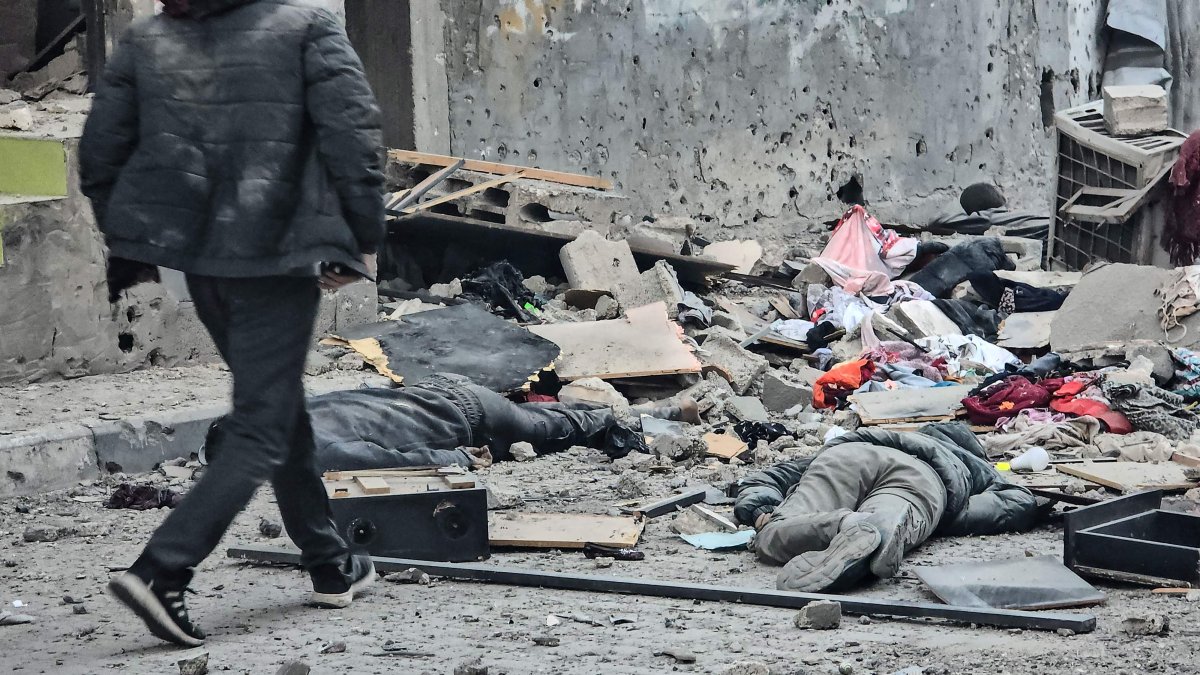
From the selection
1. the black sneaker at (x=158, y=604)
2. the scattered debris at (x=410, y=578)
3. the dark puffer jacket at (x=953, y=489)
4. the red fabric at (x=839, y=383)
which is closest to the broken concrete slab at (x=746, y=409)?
the red fabric at (x=839, y=383)

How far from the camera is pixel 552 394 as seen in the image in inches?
295

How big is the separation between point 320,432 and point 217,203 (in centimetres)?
229

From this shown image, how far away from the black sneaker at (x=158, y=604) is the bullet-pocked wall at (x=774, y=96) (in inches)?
292

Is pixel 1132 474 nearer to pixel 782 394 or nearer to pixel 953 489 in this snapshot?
pixel 953 489

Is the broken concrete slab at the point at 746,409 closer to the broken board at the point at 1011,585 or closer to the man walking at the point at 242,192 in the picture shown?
the broken board at the point at 1011,585

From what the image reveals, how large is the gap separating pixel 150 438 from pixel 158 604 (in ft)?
8.93

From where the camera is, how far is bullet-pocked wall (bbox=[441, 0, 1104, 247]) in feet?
35.4

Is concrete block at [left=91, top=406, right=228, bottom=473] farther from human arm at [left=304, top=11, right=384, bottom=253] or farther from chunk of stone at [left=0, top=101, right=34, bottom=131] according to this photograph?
human arm at [left=304, top=11, right=384, bottom=253]

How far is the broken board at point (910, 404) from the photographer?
700 cm

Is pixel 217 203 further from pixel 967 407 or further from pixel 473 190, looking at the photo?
pixel 473 190

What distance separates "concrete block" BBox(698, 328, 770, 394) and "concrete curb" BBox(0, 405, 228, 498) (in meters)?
2.95

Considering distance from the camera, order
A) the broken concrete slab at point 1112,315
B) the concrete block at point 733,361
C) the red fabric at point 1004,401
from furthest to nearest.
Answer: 1. the broken concrete slab at point 1112,315
2. the concrete block at point 733,361
3. the red fabric at point 1004,401

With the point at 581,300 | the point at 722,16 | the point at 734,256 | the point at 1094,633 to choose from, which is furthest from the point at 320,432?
the point at 722,16

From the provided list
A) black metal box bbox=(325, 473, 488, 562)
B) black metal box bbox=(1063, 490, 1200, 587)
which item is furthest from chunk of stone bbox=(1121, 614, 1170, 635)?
black metal box bbox=(325, 473, 488, 562)
